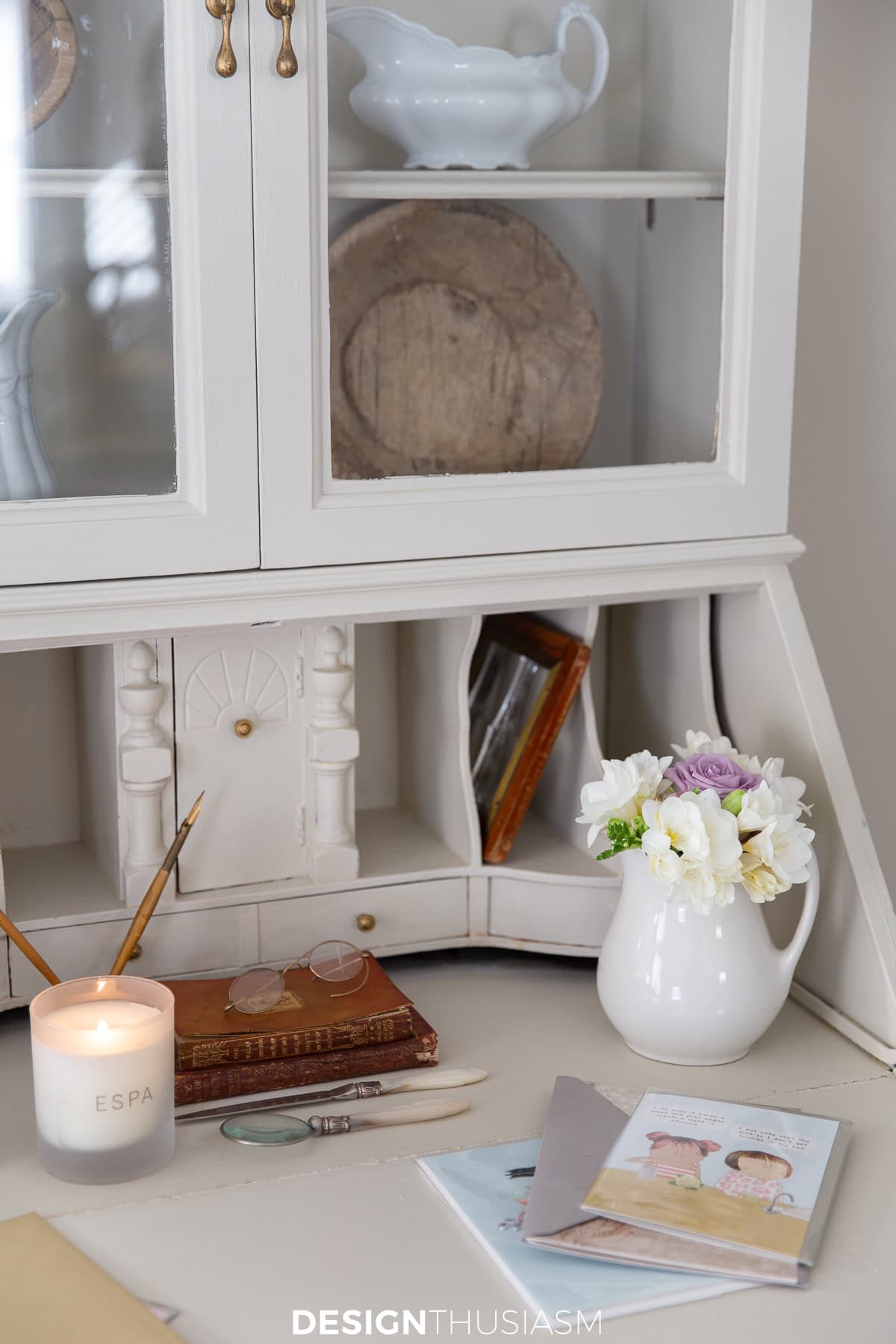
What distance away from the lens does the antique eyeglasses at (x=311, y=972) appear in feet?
3.56

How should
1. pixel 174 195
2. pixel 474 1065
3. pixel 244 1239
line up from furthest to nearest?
pixel 474 1065 → pixel 174 195 → pixel 244 1239

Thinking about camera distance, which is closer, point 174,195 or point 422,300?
point 174,195

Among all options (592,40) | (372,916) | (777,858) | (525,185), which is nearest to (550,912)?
(372,916)

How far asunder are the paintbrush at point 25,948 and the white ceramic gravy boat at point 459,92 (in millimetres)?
634

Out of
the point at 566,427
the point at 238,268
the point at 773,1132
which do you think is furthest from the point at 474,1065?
the point at 238,268

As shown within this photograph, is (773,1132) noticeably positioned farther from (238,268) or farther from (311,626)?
(238,268)

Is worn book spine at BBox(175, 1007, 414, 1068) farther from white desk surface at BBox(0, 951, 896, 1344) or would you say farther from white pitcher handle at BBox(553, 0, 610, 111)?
white pitcher handle at BBox(553, 0, 610, 111)

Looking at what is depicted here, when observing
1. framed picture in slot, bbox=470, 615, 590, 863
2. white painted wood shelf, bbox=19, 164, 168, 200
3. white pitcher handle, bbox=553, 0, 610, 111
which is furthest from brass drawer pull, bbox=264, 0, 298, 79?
framed picture in slot, bbox=470, 615, 590, 863

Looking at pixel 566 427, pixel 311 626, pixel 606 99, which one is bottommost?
pixel 311 626

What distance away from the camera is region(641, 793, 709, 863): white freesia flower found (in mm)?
999

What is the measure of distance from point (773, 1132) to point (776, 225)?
0.68 m

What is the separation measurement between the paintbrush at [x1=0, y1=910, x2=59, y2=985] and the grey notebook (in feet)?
1.26

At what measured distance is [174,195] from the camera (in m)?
0.96

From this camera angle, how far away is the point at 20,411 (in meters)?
0.97
